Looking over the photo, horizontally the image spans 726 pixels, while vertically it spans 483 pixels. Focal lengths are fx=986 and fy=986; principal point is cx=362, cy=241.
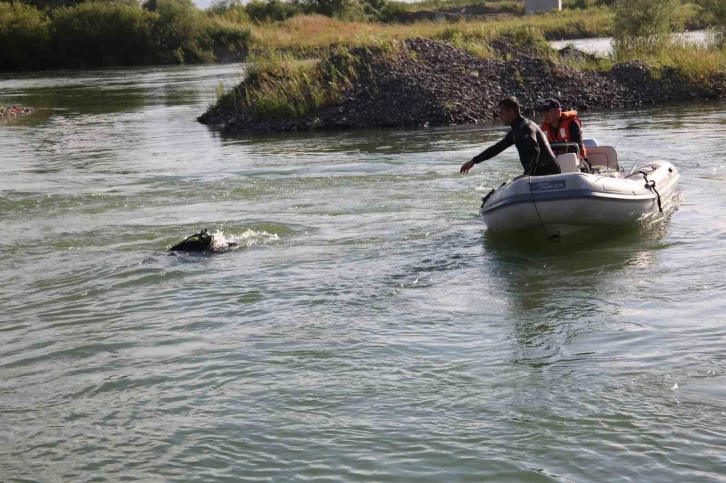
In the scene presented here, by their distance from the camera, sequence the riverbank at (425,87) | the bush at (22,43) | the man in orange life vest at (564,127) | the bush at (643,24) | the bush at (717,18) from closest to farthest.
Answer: the man in orange life vest at (564,127), the riverbank at (425,87), the bush at (643,24), the bush at (717,18), the bush at (22,43)

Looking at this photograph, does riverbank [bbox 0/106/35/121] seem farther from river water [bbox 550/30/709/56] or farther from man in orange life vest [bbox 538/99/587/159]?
man in orange life vest [bbox 538/99/587/159]

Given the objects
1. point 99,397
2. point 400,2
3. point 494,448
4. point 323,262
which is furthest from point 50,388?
point 400,2

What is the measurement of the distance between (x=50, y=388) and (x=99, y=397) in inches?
18.7

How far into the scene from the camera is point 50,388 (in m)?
6.96

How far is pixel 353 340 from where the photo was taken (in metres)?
7.67

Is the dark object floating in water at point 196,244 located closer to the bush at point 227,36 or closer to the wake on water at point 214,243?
the wake on water at point 214,243

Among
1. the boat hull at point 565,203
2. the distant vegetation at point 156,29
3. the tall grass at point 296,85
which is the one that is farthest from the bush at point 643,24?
the distant vegetation at point 156,29

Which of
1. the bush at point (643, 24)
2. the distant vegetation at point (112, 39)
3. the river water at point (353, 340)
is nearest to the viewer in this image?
the river water at point (353, 340)

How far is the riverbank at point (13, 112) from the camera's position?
28.8 meters

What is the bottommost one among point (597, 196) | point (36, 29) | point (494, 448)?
point (494, 448)

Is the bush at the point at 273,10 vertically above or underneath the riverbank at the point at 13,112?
above

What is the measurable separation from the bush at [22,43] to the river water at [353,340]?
45.5 m

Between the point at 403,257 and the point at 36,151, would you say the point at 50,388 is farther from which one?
the point at 36,151

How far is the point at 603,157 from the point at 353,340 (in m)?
5.61
